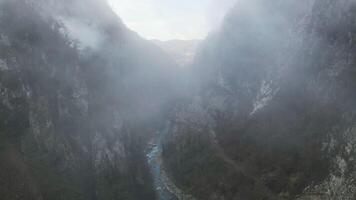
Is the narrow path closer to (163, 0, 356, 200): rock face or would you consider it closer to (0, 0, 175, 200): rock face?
(163, 0, 356, 200): rock face

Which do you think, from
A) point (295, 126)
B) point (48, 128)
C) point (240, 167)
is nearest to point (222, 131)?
point (240, 167)

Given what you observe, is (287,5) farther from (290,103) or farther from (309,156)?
(309,156)

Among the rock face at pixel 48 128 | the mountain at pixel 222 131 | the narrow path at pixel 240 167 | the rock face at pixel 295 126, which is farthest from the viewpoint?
the rock face at pixel 48 128

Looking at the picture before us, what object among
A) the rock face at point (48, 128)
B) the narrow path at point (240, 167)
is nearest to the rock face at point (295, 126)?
the narrow path at point (240, 167)

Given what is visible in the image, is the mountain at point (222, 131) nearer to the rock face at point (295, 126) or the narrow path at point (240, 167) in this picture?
the rock face at point (295, 126)

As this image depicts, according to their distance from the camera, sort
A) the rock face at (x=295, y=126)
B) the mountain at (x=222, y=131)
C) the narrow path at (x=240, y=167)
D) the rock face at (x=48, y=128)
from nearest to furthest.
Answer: the rock face at (x=295, y=126), the mountain at (x=222, y=131), the narrow path at (x=240, y=167), the rock face at (x=48, y=128)

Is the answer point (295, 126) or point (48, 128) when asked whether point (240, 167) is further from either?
point (48, 128)

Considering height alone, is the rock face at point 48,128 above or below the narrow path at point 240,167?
above

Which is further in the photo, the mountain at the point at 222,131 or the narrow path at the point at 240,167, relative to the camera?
the narrow path at the point at 240,167

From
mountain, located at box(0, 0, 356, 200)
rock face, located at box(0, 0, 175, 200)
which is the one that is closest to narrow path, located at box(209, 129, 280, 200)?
mountain, located at box(0, 0, 356, 200)
